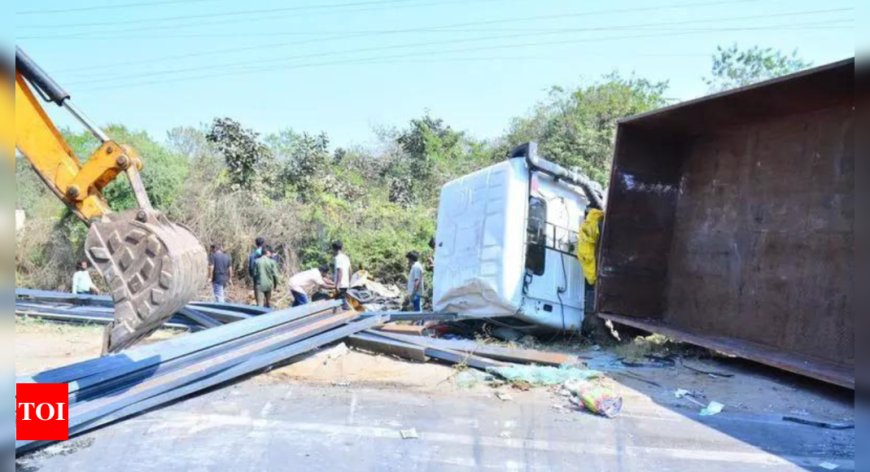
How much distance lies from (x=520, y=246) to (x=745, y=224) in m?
2.57

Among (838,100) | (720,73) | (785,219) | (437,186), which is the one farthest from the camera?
(720,73)

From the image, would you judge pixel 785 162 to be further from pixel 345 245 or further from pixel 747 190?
pixel 345 245

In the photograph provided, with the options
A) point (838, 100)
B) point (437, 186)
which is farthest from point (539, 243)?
point (437, 186)

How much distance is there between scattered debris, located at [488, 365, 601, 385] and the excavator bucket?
305 centimetres

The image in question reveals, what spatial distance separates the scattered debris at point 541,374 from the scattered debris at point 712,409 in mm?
1029

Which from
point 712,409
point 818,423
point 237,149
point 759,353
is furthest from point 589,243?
point 237,149

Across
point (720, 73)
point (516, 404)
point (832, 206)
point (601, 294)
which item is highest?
point (720, 73)

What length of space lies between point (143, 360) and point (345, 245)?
870 centimetres

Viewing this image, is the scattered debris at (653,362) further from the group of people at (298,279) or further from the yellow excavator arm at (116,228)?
the yellow excavator arm at (116,228)

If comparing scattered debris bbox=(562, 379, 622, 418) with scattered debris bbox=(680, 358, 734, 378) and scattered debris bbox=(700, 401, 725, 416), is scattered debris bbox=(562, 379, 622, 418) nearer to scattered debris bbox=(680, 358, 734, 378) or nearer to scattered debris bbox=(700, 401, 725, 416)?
scattered debris bbox=(700, 401, 725, 416)

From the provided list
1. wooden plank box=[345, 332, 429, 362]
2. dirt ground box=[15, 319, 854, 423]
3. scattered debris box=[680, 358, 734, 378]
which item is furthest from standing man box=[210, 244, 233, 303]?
scattered debris box=[680, 358, 734, 378]

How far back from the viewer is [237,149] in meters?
15.3

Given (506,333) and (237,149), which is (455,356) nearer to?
(506,333)

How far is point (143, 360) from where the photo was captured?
5.05 metres
